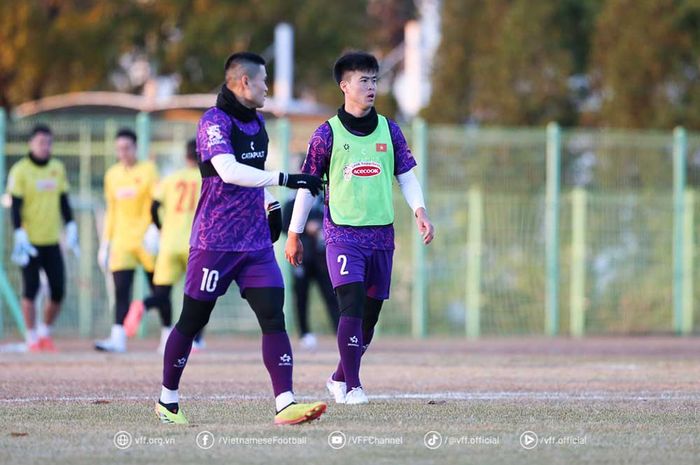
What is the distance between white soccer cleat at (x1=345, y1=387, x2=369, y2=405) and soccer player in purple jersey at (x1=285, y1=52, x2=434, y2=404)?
0.06 meters

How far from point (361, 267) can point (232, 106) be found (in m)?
1.66

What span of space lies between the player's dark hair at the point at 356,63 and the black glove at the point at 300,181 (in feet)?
5.45

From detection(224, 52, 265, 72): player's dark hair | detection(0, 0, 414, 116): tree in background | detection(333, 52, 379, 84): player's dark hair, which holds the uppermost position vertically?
detection(0, 0, 414, 116): tree in background

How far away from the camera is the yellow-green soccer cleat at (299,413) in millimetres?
8125

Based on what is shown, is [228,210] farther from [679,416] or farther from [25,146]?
[25,146]

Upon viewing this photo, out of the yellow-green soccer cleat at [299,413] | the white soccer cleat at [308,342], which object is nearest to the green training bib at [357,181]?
the yellow-green soccer cleat at [299,413]

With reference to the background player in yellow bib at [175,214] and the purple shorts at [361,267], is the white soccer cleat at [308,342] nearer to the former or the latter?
the background player in yellow bib at [175,214]

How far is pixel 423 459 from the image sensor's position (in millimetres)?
6938

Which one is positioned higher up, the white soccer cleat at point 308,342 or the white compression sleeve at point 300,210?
the white compression sleeve at point 300,210

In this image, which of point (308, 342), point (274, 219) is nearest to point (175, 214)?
point (308, 342)

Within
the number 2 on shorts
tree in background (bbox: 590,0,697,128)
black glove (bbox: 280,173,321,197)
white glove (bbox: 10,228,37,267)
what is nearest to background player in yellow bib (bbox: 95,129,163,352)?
white glove (bbox: 10,228,37,267)

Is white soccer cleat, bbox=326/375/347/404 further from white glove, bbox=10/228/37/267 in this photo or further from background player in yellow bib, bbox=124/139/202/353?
white glove, bbox=10/228/37/267

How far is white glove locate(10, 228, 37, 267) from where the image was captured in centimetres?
1581

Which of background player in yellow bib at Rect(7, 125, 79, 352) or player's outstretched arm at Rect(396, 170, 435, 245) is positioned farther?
background player in yellow bib at Rect(7, 125, 79, 352)
